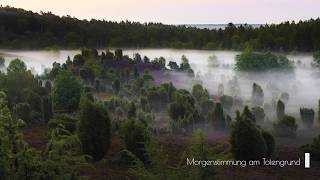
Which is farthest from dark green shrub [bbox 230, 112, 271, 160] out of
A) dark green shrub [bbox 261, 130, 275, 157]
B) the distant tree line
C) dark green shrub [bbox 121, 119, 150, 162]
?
the distant tree line

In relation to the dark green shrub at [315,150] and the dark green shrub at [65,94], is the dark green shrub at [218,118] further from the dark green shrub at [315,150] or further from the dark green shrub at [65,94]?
the dark green shrub at [65,94]

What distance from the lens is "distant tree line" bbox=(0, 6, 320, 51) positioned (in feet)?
222

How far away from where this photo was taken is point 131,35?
278 ft

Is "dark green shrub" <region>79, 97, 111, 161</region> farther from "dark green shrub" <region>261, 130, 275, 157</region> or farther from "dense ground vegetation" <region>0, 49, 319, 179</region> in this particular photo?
"dark green shrub" <region>261, 130, 275, 157</region>

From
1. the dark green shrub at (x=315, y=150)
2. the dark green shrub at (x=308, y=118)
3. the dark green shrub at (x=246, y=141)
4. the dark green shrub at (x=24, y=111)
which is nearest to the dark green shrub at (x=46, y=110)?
the dark green shrub at (x=24, y=111)

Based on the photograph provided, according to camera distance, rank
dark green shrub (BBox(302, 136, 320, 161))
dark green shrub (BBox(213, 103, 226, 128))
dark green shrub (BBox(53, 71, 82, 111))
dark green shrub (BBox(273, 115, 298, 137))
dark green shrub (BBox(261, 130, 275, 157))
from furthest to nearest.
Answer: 1. dark green shrub (BBox(53, 71, 82, 111))
2. dark green shrub (BBox(213, 103, 226, 128))
3. dark green shrub (BBox(273, 115, 298, 137))
4. dark green shrub (BBox(302, 136, 320, 161))
5. dark green shrub (BBox(261, 130, 275, 157))

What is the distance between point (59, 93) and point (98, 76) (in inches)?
666

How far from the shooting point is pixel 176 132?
2414 centimetres

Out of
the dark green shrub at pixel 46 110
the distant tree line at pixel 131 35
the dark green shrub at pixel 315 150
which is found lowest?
the dark green shrub at pixel 315 150

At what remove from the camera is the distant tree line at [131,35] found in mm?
67812

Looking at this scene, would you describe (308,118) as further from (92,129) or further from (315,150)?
(92,129)

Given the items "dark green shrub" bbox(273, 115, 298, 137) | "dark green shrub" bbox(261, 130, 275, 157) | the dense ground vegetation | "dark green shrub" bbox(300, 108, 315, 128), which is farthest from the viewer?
"dark green shrub" bbox(300, 108, 315, 128)

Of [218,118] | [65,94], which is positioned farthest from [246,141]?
[65,94]

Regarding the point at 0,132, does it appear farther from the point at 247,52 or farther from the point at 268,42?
the point at 268,42
